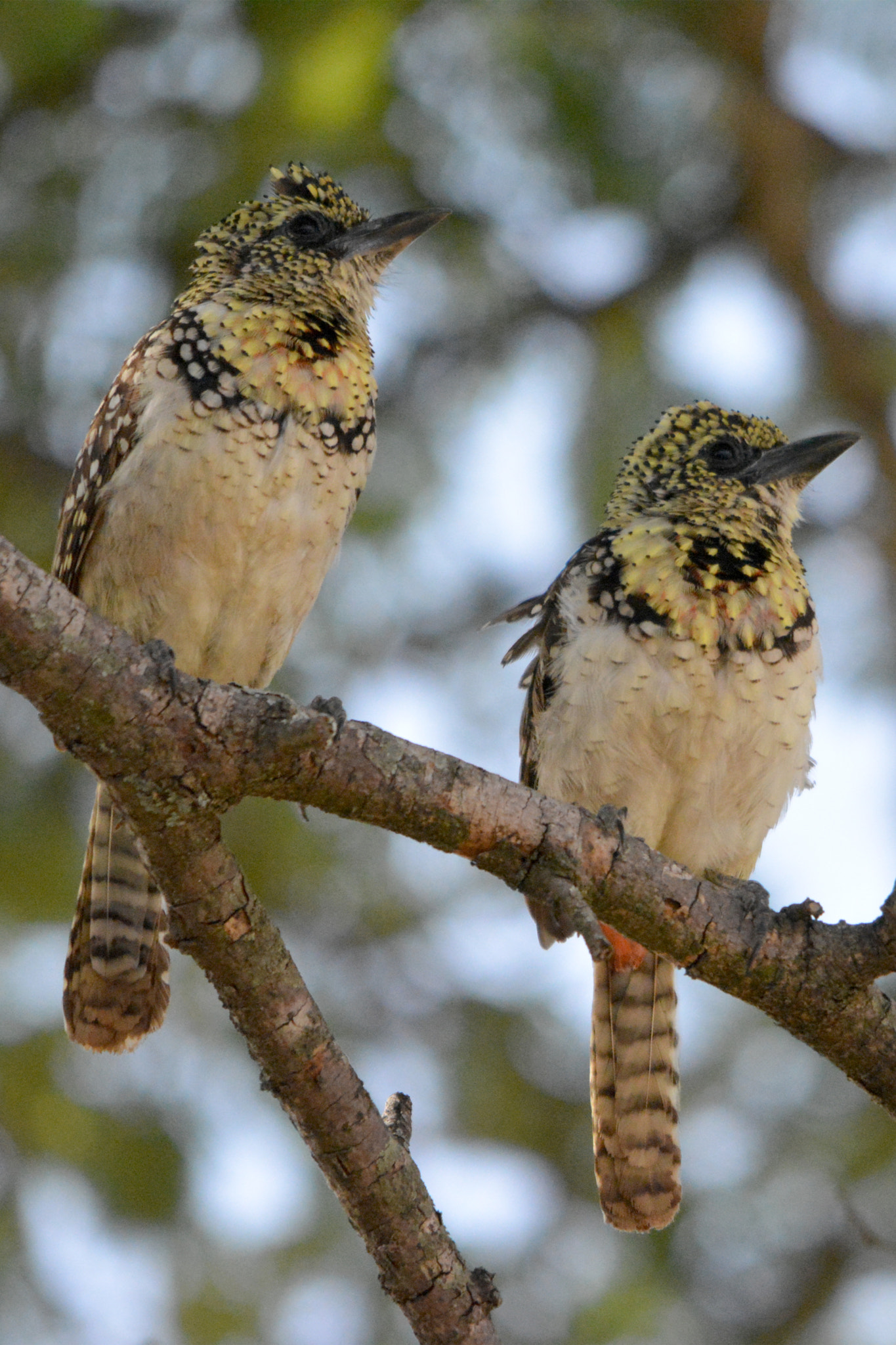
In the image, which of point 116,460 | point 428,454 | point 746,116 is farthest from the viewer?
point 428,454

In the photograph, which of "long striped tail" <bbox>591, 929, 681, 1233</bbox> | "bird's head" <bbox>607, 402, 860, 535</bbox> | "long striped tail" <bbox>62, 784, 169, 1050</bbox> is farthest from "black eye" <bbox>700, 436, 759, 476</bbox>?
"long striped tail" <bbox>62, 784, 169, 1050</bbox>

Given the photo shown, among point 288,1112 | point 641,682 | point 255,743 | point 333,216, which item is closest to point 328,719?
point 255,743

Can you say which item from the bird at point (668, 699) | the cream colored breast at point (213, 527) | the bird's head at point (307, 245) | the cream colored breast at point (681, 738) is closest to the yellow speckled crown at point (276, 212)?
the bird's head at point (307, 245)

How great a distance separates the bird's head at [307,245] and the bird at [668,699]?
1095 millimetres

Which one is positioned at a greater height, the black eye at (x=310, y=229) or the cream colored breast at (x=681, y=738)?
the black eye at (x=310, y=229)

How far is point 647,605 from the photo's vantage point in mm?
4668

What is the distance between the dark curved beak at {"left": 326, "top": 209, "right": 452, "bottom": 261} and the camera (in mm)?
5207

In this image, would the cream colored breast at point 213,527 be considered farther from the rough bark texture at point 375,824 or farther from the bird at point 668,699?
the rough bark texture at point 375,824

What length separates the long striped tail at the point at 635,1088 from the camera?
476 cm

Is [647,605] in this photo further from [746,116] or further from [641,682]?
[746,116]

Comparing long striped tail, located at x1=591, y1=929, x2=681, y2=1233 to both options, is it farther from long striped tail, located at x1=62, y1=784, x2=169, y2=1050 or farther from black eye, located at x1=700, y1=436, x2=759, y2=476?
black eye, located at x1=700, y1=436, x2=759, y2=476

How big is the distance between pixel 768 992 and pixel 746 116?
4.39 meters

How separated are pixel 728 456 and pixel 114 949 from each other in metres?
2.48

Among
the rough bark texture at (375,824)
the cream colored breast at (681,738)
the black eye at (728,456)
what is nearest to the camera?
the rough bark texture at (375,824)
